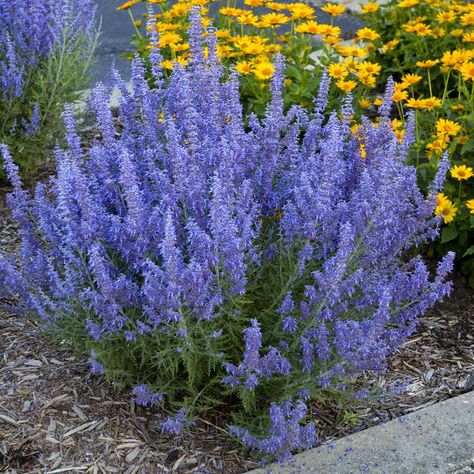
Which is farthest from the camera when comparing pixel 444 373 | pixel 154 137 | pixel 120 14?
pixel 120 14

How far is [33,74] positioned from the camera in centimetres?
507

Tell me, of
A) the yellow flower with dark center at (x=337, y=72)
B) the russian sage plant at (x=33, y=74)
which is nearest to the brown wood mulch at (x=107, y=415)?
the russian sage plant at (x=33, y=74)

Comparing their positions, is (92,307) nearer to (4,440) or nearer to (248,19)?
(4,440)

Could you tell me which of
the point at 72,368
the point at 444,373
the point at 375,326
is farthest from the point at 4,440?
the point at 444,373

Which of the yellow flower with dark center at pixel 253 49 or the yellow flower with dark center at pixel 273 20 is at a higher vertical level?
the yellow flower with dark center at pixel 273 20

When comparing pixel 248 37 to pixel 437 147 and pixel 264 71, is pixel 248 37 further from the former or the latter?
pixel 437 147

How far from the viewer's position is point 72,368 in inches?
141

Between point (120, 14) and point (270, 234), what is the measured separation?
7744 mm

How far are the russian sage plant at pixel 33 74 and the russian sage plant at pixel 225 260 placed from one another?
1547mm

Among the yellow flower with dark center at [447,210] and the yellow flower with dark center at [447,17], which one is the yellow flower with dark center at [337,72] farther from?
the yellow flower with dark center at [447,210]

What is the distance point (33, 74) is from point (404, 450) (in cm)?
351

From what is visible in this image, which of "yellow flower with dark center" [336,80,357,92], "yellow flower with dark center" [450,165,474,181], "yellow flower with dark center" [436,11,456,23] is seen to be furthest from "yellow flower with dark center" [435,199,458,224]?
"yellow flower with dark center" [436,11,456,23]

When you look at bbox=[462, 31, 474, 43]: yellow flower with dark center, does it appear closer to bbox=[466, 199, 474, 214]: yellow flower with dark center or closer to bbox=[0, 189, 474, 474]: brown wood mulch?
bbox=[466, 199, 474, 214]: yellow flower with dark center

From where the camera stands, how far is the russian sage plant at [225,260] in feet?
9.04
